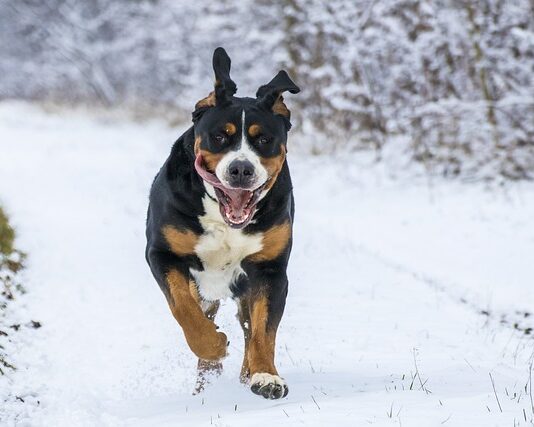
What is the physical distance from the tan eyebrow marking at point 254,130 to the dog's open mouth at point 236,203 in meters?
0.27

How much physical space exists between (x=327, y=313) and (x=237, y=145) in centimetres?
252

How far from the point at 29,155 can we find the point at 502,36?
1017 centimetres

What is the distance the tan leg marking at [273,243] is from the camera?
4219 millimetres

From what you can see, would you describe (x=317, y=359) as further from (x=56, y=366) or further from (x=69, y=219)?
(x=69, y=219)

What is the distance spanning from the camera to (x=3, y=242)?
7711mm

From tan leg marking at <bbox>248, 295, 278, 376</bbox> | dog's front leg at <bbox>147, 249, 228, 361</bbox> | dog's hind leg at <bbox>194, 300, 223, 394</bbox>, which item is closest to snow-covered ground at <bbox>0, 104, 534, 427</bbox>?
dog's hind leg at <bbox>194, 300, 223, 394</bbox>

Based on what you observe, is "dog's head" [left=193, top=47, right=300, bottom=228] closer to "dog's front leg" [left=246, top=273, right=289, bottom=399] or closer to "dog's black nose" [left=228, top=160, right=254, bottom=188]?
"dog's black nose" [left=228, top=160, right=254, bottom=188]

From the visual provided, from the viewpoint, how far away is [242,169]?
3.88 metres

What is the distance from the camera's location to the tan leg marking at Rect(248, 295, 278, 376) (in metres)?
3.85

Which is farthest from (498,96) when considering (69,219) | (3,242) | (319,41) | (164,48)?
(164,48)

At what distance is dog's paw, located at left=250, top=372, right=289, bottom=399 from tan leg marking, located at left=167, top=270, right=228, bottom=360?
32 centimetres

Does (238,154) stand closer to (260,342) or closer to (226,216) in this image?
(226,216)

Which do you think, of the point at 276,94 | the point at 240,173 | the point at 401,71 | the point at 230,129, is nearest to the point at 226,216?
the point at 240,173

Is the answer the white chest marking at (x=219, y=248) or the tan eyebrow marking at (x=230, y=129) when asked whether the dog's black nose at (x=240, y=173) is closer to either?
the tan eyebrow marking at (x=230, y=129)
